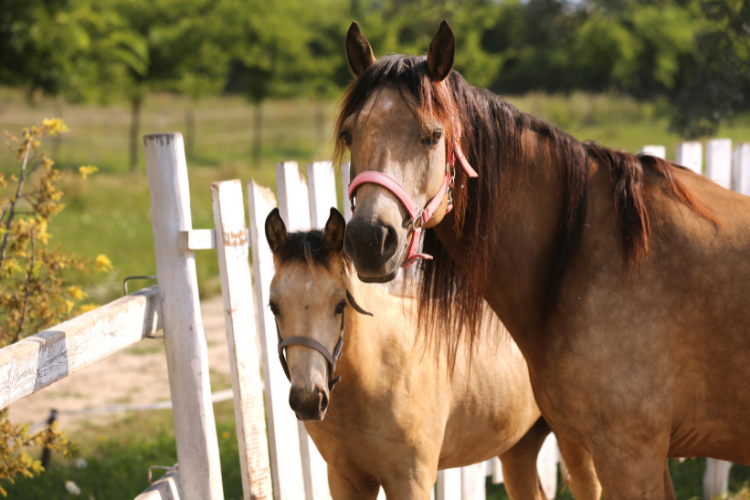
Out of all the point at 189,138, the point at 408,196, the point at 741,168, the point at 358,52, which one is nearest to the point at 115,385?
the point at 358,52

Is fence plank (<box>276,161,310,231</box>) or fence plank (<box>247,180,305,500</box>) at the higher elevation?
fence plank (<box>276,161,310,231</box>)

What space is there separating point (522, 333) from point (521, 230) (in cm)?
36

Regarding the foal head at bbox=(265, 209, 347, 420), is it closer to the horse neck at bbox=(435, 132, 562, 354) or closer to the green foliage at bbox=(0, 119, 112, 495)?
the horse neck at bbox=(435, 132, 562, 354)

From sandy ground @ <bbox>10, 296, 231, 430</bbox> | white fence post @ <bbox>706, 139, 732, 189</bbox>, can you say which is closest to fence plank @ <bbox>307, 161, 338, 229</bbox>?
white fence post @ <bbox>706, 139, 732, 189</bbox>

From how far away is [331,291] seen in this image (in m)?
2.08

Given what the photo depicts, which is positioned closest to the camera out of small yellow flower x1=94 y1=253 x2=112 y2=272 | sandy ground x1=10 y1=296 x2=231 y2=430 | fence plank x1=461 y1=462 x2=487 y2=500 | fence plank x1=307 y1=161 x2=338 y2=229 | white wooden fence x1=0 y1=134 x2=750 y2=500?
white wooden fence x1=0 y1=134 x2=750 y2=500

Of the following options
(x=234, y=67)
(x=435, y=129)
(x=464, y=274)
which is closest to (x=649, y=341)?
(x=464, y=274)

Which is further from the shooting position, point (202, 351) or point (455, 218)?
point (202, 351)

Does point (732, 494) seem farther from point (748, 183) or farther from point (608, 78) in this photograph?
point (608, 78)

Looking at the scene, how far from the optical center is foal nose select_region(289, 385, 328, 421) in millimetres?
1907

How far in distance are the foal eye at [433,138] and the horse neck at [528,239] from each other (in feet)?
1.08

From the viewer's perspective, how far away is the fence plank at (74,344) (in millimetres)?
1708

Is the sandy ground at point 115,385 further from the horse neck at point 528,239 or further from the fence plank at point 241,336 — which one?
the horse neck at point 528,239

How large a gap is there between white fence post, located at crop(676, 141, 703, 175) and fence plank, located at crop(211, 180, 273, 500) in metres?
2.98
